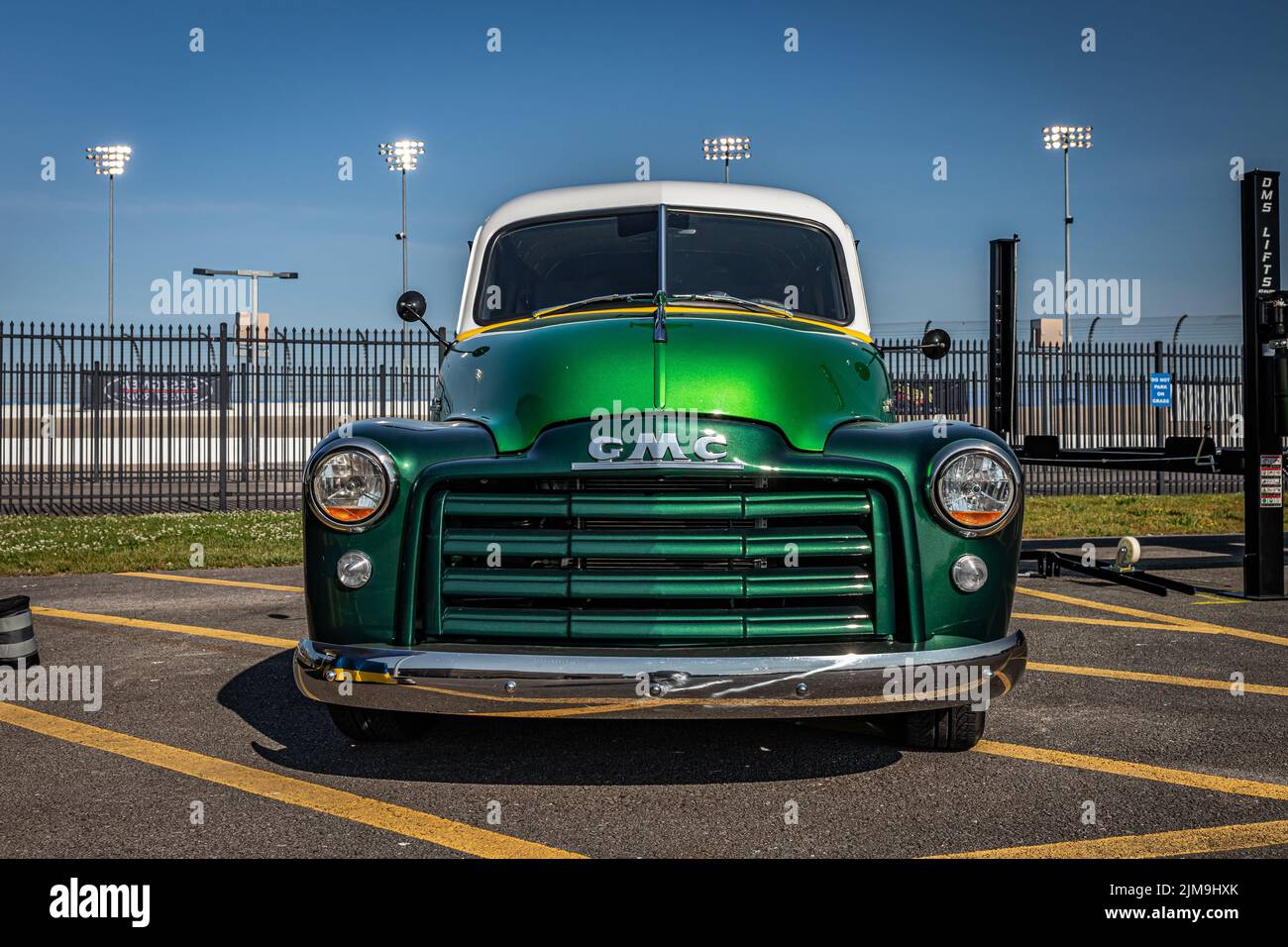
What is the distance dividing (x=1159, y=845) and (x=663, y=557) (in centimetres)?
157

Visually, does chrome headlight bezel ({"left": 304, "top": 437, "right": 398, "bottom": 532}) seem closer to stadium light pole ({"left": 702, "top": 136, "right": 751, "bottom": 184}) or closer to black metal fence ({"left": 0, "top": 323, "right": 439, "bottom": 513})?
black metal fence ({"left": 0, "top": 323, "right": 439, "bottom": 513})

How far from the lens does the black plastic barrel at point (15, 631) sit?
5.16 m

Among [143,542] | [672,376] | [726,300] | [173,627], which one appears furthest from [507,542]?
[143,542]

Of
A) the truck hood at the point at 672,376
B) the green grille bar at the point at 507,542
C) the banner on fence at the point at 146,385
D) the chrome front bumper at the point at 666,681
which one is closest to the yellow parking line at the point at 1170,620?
the truck hood at the point at 672,376

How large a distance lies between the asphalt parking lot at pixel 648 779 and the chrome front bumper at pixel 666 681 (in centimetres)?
34

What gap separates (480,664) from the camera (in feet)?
10.5

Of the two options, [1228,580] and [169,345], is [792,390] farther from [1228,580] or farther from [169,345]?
[169,345]

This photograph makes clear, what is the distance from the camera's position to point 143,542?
11250 mm

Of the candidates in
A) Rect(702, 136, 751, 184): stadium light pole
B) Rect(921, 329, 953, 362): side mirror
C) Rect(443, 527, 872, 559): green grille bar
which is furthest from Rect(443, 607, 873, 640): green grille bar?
Rect(702, 136, 751, 184): stadium light pole

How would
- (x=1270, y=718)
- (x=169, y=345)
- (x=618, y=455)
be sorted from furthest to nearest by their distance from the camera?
1. (x=169, y=345)
2. (x=1270, y=718)
3. (x=618, y=455)

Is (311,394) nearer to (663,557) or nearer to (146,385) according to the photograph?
(146,385)
